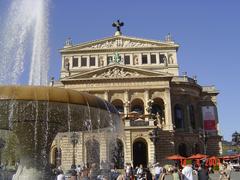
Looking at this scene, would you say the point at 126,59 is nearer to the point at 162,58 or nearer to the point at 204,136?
the point at 162,58

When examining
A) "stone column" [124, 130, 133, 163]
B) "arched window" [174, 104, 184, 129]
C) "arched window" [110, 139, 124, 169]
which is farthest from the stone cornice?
"stone column" [124, 130, 133, 163]

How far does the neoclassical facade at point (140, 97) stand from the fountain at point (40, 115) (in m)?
23.8

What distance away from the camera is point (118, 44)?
58.1m

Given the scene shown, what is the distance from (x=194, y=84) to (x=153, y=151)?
1578cm

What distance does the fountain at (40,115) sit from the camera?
10.4 m

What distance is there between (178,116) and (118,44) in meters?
14.9

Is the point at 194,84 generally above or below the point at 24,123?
above

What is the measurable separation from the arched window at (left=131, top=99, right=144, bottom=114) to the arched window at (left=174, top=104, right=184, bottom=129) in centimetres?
503

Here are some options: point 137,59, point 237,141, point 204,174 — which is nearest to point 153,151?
point 137,59

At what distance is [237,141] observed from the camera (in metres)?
69.4

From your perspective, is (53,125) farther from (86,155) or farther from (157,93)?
(157,93)

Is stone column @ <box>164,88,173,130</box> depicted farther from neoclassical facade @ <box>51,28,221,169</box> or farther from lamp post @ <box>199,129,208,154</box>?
lamp post @ <box>199,129,208,154</box>

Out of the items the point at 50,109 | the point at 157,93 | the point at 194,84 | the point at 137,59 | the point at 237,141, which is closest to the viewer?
the point at 50,109

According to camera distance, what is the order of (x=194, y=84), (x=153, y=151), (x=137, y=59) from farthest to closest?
(x=137, y=59)
(x=194, y=84)
(x=153, y=151)
